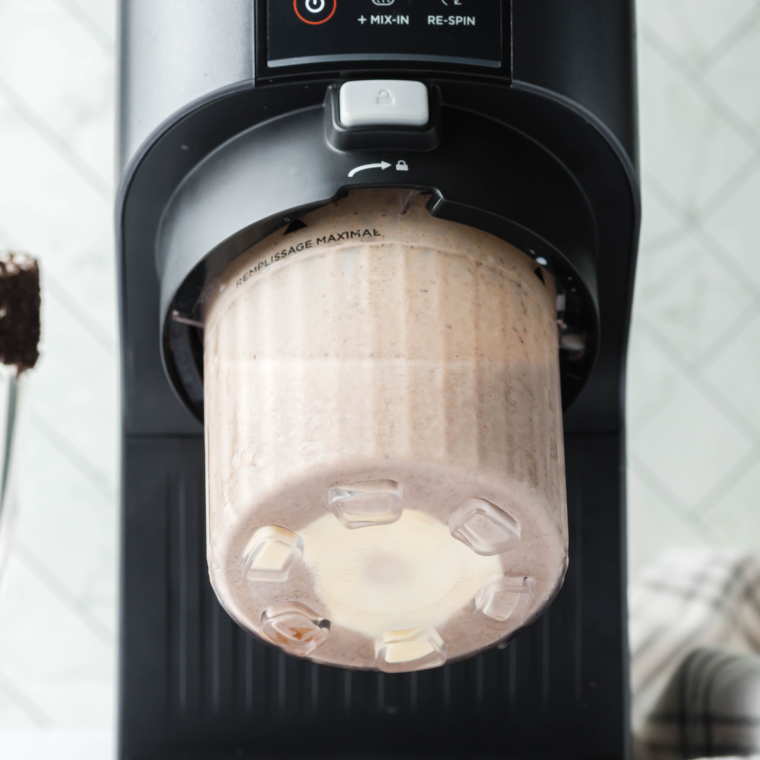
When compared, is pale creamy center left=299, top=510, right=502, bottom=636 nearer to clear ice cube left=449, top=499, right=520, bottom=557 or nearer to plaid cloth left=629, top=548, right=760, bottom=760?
clear ice cube left=449, top=499, right=520, bottom=557

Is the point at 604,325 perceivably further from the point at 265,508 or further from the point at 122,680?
the point at 122,680

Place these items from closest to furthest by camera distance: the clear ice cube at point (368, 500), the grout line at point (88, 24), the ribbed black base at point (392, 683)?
the clear ice cube at point (368, 500) → the ribbed black base at point (392, 683) → the grout line at point (88, 24)

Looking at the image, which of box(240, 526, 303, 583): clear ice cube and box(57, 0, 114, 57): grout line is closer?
box(240, 526, 303, 583): clear ice cube

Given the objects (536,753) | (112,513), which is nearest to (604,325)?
(536,753)

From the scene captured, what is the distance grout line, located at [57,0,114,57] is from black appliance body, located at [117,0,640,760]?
0.36 meters

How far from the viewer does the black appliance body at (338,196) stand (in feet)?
0.88

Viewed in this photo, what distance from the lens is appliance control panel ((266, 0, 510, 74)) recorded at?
27cm

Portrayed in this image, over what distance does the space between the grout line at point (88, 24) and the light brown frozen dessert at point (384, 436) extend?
16.3 inches

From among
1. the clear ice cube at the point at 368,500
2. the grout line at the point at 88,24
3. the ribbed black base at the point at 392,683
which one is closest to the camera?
the clear ice cube at the point at 368,500

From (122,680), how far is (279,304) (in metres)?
0.22

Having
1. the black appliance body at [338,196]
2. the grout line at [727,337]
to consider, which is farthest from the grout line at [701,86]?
the black appliance body at [338,196]

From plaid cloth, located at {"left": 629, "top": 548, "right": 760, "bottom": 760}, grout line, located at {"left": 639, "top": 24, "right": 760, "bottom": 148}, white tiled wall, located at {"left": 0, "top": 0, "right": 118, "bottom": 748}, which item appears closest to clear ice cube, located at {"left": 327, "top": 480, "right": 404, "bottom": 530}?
plaid cloth, located at {"left": 629, "top": 548, "right": 760, "bottom": 760}

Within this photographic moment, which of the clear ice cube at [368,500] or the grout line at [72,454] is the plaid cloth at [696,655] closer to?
the clear ice cube at [368,500]

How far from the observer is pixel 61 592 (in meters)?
0.63
